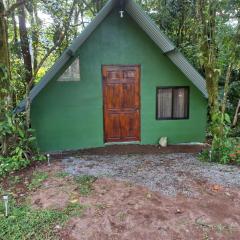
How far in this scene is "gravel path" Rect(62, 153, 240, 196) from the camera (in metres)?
4.80

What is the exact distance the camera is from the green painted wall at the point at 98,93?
22.7 feet

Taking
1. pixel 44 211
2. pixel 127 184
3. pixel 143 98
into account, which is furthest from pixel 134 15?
pixel 44 211

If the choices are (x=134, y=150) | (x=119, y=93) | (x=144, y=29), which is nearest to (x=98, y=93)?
(x=119, y=93)

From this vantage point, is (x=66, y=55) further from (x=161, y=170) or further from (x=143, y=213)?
(x=143, y=213)

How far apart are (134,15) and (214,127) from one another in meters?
3.38

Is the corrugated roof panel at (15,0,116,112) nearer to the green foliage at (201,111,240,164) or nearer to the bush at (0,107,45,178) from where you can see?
the bush at (0,107,45,178)

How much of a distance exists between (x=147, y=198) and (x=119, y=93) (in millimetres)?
3689

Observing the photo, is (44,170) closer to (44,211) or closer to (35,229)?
(44,211)

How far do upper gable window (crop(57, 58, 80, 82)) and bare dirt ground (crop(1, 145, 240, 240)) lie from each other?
2191 mm

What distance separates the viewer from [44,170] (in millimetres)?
5543

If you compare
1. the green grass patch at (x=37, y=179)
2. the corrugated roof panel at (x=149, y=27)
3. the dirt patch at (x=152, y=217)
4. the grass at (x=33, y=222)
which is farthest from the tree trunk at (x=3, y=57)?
the dirt patch at (x=152, y=217)

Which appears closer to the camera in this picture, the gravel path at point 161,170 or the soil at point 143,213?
the soil at point 143,213

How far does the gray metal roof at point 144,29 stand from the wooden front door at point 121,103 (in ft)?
3.23

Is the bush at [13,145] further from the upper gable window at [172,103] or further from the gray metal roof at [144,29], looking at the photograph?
the upper gable window at [172,103]
